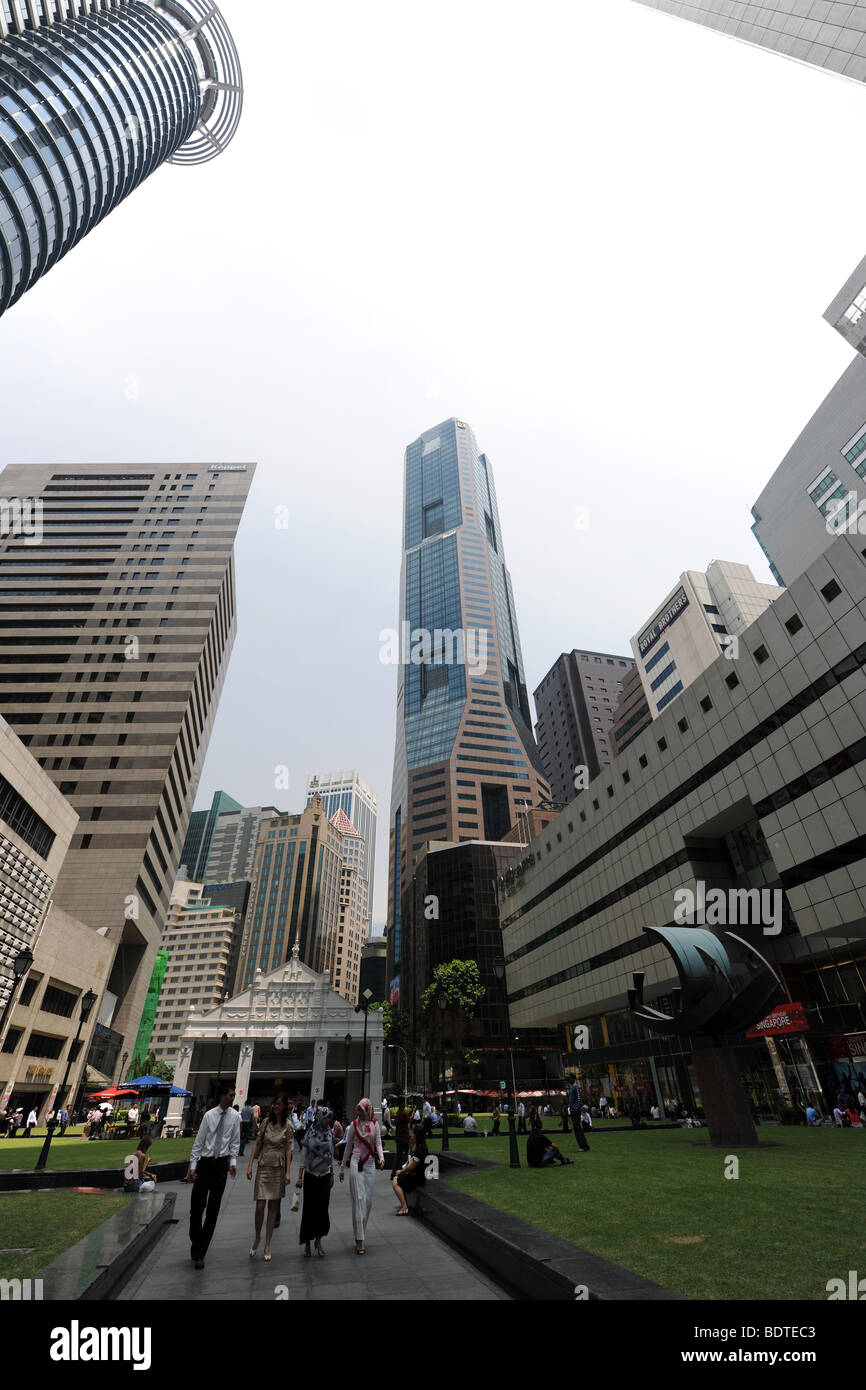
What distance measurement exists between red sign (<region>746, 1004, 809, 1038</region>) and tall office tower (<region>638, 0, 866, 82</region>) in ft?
194

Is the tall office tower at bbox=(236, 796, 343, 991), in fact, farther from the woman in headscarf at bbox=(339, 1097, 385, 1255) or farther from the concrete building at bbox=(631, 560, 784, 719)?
the woman in headscarf at bbox=(339, 1097, 385, 1255)

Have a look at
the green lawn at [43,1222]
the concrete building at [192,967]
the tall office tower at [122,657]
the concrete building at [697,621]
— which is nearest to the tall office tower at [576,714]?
the concrete building at [697,621]

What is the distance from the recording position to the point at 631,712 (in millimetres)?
107562

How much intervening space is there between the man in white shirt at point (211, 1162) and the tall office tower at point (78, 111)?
5850 cm

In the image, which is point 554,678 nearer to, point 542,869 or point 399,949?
point 399,949

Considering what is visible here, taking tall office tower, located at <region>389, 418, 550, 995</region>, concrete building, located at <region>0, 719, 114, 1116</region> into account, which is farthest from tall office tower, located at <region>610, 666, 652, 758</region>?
concrete building, located at <region>0, 719, 114, 1116</region>

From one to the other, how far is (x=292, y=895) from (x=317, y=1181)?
144450 millimetres

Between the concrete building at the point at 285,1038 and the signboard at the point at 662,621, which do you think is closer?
the concrete building at the point at 285,1038

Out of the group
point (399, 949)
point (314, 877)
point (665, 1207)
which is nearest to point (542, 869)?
point (665, 1207)

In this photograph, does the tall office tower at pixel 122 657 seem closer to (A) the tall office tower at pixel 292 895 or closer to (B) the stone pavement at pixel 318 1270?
(B) the stone pavement at pixel 318 1270

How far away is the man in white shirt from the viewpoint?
304 inches

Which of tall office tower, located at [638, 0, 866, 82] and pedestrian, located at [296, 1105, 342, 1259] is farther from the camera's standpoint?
tall office tower, located at [638, 0, 866, 82]

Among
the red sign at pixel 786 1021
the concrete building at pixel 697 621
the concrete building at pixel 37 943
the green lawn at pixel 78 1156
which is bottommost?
the green lawn at pixel 78 1156

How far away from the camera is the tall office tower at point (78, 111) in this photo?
47.3m
